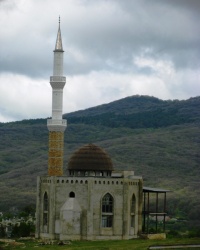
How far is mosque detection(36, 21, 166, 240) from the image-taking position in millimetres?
80875

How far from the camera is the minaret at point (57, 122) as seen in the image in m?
87.9

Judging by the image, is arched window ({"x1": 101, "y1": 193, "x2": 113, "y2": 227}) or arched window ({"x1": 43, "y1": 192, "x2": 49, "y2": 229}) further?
arched window ({"x1": 43, "y1": 192, "x2": 49, "y2": 229})

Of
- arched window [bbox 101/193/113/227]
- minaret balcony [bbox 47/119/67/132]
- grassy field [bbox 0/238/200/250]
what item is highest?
minaret balcony [bbox 47/119/67/132]

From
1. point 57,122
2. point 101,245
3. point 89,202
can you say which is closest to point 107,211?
point 89,202

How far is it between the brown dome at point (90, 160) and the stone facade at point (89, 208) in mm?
Result: 1551

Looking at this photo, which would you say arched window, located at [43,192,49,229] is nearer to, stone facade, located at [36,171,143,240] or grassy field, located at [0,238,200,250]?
stone facade, located at [36,171,143,240]

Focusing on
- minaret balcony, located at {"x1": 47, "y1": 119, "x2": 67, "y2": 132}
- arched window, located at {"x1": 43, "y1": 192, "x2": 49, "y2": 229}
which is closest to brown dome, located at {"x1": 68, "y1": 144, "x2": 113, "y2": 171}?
arched window, located at {"x1": 43, "y1": 192, "x2": 49, "y2": 229}

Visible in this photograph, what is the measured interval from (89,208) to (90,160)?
4.73 meters

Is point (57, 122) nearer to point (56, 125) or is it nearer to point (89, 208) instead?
point (56, 125)

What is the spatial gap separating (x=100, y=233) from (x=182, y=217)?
5275 cm

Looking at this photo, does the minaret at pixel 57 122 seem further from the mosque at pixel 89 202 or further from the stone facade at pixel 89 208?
the stone facade at pixel 89 208

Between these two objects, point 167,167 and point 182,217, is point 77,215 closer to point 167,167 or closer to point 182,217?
point 182,217

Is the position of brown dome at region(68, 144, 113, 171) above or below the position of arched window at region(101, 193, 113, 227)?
above

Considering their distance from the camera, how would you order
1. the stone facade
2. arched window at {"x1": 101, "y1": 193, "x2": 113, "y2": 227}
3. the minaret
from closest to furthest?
1. the stone facade
2. arched window at {"x1": 101, "y1": 193, "x2": 113, "y2": 227}
3. the minaret
